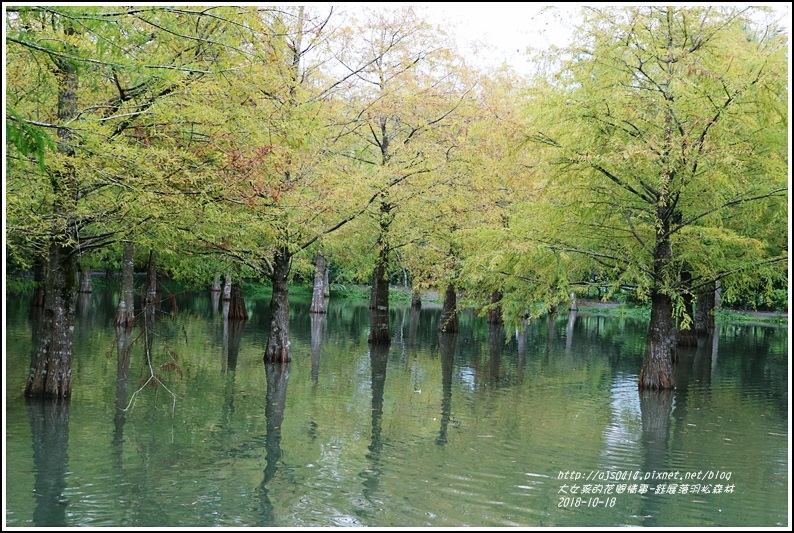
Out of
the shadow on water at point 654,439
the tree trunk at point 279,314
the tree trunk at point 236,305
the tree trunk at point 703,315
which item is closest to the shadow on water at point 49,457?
the shadow on water at point 654,439

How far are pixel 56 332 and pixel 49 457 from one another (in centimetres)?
353

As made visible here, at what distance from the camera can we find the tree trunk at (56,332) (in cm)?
1260

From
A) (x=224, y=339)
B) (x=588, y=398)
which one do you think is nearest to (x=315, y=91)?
(x=224, y=339)

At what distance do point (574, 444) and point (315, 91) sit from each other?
12936 mm

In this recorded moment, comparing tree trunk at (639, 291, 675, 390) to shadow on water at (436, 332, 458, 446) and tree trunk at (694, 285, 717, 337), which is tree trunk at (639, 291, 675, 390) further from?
tree trunk at (694, 285, 717, 337)

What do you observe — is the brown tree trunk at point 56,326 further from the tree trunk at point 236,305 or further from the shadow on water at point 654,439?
the tree trunk at point 236,305

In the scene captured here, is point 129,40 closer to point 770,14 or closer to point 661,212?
point 661,212

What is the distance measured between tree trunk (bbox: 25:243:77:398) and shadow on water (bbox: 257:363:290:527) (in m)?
3.38

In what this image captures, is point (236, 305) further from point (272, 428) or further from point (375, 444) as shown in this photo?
point (375, 444)

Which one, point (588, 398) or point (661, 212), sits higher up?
point (661, 212)

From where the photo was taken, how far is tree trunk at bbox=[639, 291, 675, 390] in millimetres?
15969

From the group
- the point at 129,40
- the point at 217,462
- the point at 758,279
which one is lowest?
the point at 217,462

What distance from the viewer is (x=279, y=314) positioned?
19438 mm

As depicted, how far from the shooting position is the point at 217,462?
962 centimetres
